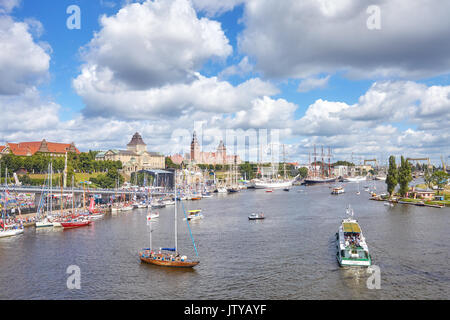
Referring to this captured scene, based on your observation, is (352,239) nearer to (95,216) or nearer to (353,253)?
(353,253)

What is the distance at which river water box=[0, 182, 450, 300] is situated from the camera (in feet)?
126

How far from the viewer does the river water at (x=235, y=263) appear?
38.3 meters

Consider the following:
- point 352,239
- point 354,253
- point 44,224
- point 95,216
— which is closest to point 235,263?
point 354,253

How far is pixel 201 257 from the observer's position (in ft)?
169

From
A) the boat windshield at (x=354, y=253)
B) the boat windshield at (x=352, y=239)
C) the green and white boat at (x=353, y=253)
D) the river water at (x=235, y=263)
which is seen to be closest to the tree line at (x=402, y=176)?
the river water at (x=235, y=263)

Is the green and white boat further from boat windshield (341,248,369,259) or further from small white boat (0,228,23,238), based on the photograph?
small white boat (0,228,23,238)

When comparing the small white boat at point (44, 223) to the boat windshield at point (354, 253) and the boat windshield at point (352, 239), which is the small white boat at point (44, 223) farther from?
the boat windshield at point (354, 253)

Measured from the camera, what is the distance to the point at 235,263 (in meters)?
48.2

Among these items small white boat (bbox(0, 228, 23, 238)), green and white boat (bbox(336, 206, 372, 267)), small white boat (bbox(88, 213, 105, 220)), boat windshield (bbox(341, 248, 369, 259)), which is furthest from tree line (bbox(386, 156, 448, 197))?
small white boat (bbox(0, 228, 23, 238))

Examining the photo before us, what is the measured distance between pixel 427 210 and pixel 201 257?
7477 cm

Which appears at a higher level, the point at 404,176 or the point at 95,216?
the point at 404,176
